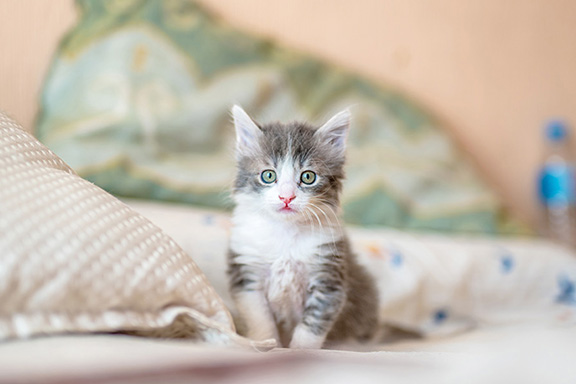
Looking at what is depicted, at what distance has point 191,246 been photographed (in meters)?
1.18

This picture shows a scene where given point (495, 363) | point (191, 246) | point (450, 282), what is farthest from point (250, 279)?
point (450, 282)

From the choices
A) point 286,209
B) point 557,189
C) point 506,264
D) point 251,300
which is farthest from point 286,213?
point 557,189

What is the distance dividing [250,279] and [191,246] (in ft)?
0.86

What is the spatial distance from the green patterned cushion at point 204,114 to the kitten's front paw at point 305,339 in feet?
1.96

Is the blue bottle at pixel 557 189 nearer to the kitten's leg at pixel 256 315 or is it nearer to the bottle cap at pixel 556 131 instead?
the bottle cap at pixel 556 131

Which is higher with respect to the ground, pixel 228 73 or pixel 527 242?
pixel 228 73

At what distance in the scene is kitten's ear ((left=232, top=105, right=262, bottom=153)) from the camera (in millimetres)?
1026

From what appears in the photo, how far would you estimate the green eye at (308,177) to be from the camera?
0.99 m

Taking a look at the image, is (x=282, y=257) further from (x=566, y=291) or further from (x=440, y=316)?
(x=566, y=291)

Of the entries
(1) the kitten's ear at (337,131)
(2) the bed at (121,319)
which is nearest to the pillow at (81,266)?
(2) the bed at (121,319)

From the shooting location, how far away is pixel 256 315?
94 cm

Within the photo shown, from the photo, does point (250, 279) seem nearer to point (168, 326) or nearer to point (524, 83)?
point (168, 326)

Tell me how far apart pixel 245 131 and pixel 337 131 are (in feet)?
0.63

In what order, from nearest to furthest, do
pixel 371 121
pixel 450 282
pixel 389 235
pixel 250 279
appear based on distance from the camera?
pixel 250 279 → pixel 450 282 → pixel 389 235 → pixel 371 121
